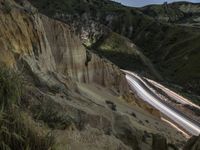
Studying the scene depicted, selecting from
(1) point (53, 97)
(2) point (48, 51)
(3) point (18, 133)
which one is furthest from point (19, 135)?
→ (2) point (48, 51)

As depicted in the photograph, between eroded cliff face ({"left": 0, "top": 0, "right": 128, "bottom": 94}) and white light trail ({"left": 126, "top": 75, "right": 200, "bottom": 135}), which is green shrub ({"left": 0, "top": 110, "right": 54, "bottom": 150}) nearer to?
eroded cliff face ({"left": 0, "top": 0, "right": 128, "bottom": 94})

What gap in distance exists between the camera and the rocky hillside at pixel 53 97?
11.3 m

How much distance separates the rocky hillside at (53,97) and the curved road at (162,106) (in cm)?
506

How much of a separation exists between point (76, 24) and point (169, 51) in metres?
31.4

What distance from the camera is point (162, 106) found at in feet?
236

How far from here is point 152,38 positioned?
610 feet

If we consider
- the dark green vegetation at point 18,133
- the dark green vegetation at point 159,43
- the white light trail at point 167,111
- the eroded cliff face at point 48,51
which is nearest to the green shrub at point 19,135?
the dark green vegetation at point 18,133

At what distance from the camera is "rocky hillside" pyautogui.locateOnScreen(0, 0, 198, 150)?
37.0 feet

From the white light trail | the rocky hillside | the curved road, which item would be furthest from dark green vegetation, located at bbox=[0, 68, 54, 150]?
the white light trail

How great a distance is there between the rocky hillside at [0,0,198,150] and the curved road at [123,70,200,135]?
199 inches

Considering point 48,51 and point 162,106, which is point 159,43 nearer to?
point 162,106

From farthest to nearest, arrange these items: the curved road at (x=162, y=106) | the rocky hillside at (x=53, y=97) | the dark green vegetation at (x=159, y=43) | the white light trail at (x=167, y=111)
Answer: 1. the dark green vegetation at (x=159, y=43)
2. the curved road at (x=162, y=106)
3. the white light trail at (x=167, y=111)
4. the rocky hillside at (x=53, y=97)

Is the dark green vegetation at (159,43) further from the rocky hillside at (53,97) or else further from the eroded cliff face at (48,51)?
the rocky hillside at (53,97)

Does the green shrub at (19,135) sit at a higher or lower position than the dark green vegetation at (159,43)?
higher
